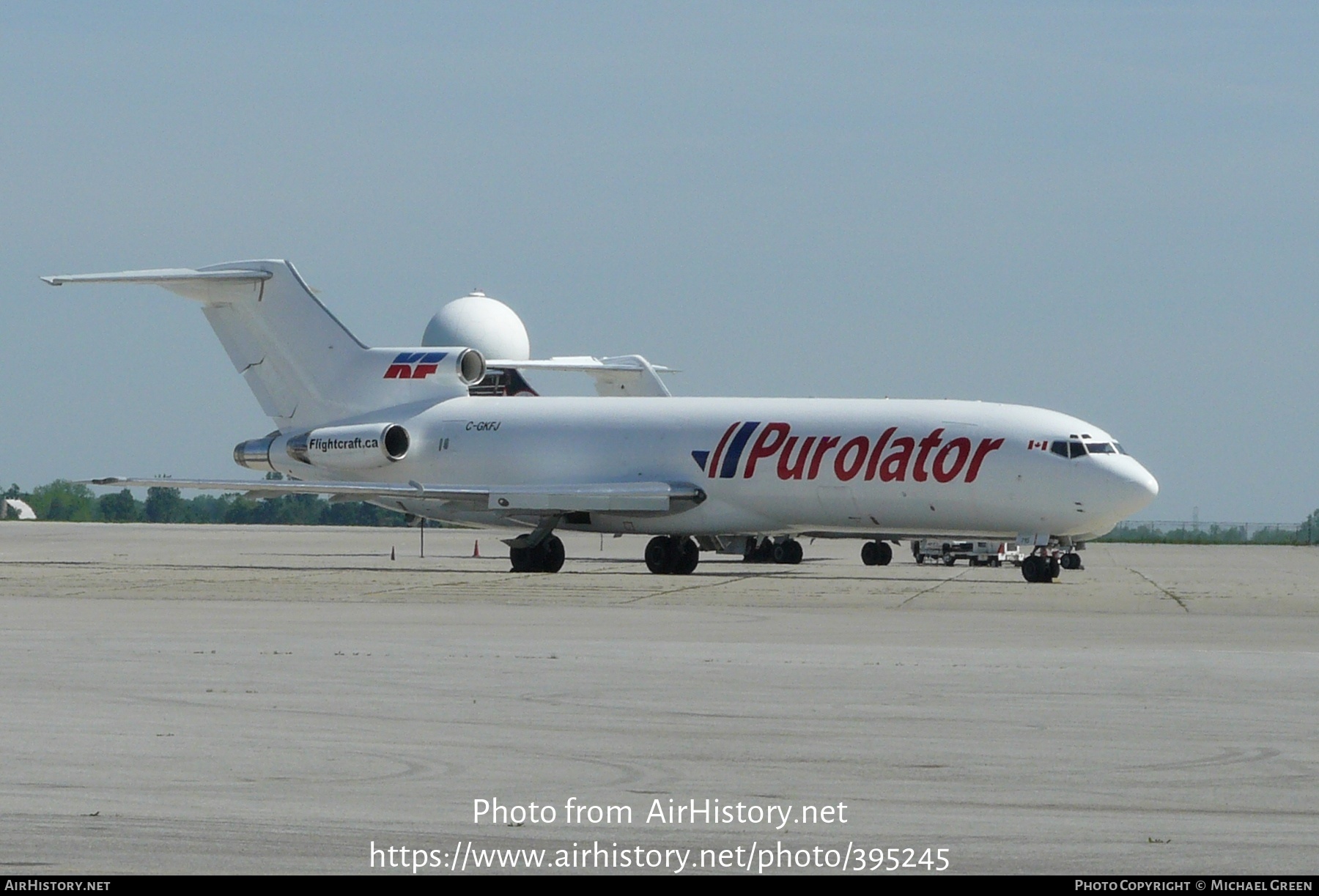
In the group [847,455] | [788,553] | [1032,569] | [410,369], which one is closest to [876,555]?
[788,553]

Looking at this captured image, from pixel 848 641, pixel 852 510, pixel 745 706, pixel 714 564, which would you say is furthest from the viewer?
pixel 714 564

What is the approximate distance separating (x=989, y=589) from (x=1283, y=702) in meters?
18.3

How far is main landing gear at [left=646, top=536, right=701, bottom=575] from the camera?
3916 cm

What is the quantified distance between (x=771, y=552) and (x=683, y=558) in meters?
8.84

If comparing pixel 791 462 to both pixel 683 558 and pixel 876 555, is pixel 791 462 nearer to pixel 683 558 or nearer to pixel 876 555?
Answer: pixel 683 558

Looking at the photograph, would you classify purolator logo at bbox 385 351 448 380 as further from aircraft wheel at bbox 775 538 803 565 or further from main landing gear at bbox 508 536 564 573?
aircraft wheel at bbox 775 538 803 565

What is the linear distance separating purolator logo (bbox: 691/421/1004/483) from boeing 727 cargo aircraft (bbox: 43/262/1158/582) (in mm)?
40

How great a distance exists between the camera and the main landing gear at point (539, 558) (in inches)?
1547

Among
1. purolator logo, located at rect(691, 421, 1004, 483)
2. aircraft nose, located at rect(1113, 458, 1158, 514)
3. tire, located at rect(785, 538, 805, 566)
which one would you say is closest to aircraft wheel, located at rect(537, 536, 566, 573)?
purolator logo, located at rect(691, 421, 1004, 483)

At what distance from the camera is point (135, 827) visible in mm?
8305

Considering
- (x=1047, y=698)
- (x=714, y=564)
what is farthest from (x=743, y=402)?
(x=1047, y=698)

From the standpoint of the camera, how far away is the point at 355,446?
4253cm

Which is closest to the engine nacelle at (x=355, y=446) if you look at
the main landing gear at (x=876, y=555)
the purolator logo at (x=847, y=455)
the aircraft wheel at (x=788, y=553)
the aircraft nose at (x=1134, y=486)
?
the purolator logo at (x=847, y=455)

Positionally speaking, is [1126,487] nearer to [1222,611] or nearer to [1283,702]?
[1222,611]
